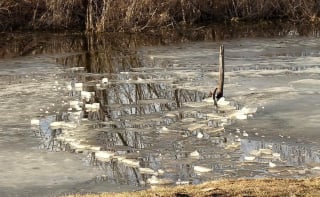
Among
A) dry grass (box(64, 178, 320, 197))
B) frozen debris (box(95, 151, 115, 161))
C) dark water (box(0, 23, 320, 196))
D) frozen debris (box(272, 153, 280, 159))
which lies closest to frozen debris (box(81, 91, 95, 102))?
dark water (box(0, 23, 320, 196))

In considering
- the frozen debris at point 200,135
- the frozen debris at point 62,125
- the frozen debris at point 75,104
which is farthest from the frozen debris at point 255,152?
the frozen debris at point 75,104

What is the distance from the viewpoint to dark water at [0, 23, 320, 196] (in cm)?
815

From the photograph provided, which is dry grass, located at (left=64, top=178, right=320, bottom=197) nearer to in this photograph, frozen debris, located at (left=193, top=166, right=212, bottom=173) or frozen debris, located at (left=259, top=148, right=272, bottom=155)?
frozen debris, located at (left=193, top=166, right=212, bottom=173)

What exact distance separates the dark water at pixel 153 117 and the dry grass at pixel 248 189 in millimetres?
878

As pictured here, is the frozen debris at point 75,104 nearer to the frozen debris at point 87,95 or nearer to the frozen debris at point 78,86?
the frozen debris at point 87,95

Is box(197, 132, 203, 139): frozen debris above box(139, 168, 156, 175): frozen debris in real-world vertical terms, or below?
above

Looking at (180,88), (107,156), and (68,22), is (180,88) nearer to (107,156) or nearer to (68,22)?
(107,156)

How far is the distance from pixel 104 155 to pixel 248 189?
296 centimetres

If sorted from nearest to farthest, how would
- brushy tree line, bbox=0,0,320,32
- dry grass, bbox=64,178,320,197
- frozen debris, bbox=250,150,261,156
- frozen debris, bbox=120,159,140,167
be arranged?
dry grass, bbox=64,178,320,197
frozen debris, bbox=120,159,140,167
frozen debris, bbox=250,150,261,156
brushy tree line, bbox=0,0,320,32

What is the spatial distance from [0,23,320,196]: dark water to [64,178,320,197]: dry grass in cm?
88

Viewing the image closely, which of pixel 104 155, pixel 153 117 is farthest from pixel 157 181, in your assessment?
pixel 153 117

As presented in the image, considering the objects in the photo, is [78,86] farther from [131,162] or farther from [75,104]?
[131,162]

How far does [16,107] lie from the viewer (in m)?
11.8

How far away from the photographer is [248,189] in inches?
252
